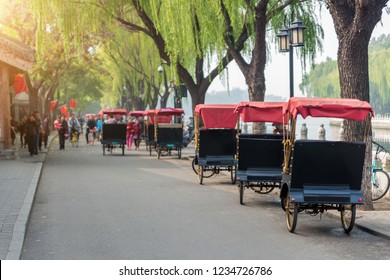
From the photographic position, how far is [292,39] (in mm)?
20016

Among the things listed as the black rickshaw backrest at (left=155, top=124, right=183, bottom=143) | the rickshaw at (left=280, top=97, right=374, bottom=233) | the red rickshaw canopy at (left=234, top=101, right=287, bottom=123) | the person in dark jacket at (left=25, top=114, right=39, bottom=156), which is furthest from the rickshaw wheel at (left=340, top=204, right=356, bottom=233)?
the person in dark jacket at (left=25, top=114, right=39, bottom=156)

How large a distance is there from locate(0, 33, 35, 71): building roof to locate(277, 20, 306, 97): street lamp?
1045 cm

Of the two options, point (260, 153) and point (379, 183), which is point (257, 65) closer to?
point (379, 183)

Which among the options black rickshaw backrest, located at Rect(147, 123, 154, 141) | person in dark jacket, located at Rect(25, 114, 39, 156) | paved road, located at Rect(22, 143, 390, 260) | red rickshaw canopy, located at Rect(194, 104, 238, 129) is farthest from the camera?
black rickshaw backrest, located at Rect(147, 123, 154, 141)

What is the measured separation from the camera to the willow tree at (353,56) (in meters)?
12.8

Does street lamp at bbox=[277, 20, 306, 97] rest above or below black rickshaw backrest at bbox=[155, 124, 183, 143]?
above

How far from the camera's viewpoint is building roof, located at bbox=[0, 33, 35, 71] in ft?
86.1

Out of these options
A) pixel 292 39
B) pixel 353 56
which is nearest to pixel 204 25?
pixel 292 39

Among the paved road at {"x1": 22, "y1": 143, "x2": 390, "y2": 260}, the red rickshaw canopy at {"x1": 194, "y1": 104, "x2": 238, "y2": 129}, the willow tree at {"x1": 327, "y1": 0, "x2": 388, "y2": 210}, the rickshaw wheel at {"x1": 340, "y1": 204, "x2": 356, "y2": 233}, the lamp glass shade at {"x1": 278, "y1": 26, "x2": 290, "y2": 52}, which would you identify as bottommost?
the paved road at {"x1": 22, "y1": 143, "x2": 390, "y2": 260}

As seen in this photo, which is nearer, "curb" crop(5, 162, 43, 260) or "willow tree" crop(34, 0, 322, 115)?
"curb" crop(5, 162, 43, 260)

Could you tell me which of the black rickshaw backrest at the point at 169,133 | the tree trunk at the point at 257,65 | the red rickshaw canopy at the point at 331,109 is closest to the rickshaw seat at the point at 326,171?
the red rickshaw canopy at the point at 331,109

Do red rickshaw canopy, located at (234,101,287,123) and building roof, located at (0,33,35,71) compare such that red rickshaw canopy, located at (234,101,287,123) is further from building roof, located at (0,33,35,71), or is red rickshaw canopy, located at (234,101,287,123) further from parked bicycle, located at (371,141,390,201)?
building roof, located at (0,33,35,71)

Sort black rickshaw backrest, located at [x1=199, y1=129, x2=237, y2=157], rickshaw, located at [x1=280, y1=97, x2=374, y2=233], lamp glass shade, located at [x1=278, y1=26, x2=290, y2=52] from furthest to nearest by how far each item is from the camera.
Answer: lamp glass shade, located at [x1=278, y1=26, x2=290, y2=52] → black rickshaw backrest, located at [x1=199, y1=129, x2=237, y2=157] → rickshaw, located at [x1=280, y1=97, x2=374, y2=233]
